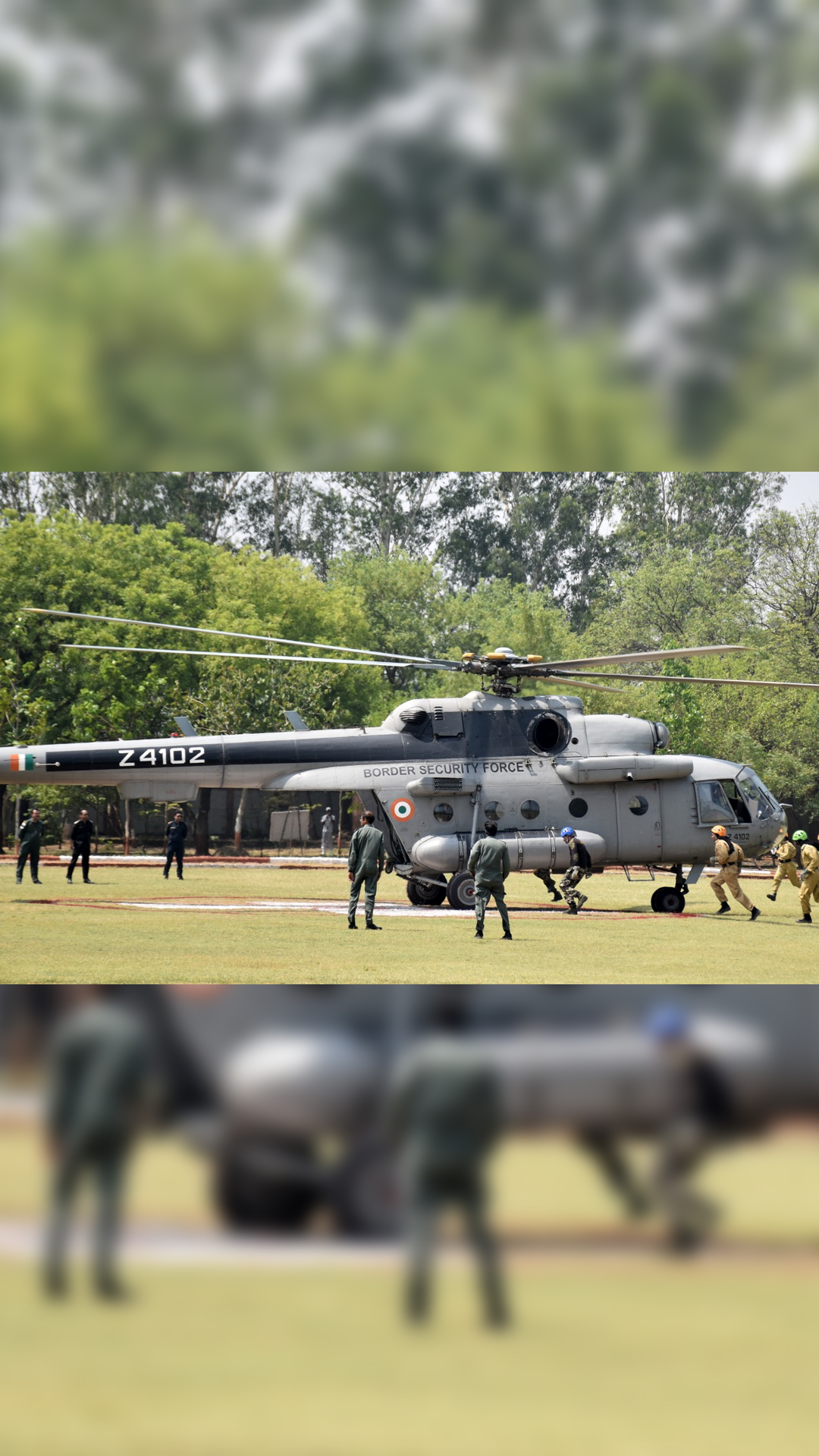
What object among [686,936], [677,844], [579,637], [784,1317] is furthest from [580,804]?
[579,637]

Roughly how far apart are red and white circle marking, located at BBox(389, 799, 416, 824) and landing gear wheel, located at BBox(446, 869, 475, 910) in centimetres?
104

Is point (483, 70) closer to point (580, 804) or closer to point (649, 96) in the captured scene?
point (649, 96)

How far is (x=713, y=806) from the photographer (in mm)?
19297

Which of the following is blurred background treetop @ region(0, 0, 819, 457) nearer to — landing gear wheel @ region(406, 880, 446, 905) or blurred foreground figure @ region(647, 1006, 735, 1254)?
blurred foreground figure @ region(647, 1006, 735, 1254)

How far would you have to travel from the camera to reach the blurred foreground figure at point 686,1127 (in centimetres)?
249

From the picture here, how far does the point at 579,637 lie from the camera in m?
42.8

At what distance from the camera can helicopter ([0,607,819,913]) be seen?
1789 cm

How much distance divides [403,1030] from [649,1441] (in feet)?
2.69

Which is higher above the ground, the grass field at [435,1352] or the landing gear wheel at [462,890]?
the landing gear wheel at [462,890]

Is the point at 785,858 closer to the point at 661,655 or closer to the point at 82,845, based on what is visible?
the point at 661,655

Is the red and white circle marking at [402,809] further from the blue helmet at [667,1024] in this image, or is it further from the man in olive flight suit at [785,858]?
the blue helmet at [667,1024]

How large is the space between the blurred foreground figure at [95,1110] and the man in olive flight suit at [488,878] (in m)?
11.4

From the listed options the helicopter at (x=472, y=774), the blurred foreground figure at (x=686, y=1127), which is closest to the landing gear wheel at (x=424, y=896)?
the helicopter at (x=472, y=774)

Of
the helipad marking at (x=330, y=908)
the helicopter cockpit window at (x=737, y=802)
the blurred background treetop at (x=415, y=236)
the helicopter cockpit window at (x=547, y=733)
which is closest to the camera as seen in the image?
the blurred background treetop at (x=415, y=236)
